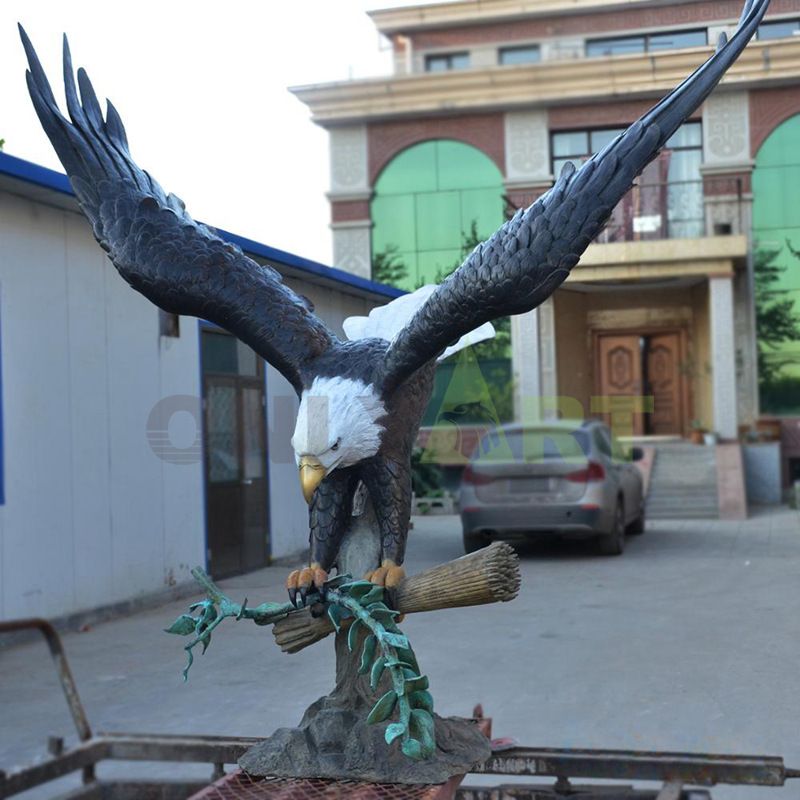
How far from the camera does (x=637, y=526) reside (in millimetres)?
11492

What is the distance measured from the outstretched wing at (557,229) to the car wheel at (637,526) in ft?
29.9

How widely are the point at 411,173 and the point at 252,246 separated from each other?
1024cm

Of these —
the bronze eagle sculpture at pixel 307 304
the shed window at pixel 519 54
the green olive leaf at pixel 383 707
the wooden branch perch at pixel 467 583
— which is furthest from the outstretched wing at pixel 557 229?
the shed window at pixel 519 54

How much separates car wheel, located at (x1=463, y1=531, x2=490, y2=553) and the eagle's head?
687 centimetres

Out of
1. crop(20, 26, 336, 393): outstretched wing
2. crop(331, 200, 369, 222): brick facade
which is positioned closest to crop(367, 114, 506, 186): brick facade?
crop(331, 200, 369, 222): brick facade

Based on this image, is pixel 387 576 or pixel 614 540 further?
pixel 614 540

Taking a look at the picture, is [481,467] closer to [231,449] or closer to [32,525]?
[231,449]

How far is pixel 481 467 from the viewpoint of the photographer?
31.2ft

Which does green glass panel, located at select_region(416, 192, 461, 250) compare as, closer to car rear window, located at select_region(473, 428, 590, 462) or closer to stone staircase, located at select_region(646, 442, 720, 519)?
stone staircase, located at select_region(646, 442, 720, 519)

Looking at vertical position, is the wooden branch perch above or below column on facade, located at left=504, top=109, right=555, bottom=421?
below

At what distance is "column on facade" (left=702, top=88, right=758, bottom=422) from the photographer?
16594mm

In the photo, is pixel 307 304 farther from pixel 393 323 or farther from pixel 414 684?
pixel 414 684

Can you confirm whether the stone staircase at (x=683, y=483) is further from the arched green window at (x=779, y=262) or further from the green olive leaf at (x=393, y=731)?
the green olive leaf at (x=393, y=731)

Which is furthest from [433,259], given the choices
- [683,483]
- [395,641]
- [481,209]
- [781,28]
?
[395,641]
